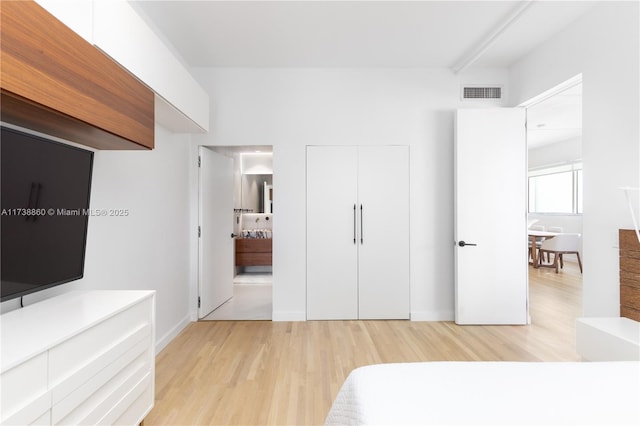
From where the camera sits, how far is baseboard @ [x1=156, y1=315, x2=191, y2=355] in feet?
9.69

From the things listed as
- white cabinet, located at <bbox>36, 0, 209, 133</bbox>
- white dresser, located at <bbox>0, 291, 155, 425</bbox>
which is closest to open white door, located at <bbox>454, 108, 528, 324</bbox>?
Answer: white cabinet, located at <bbox>36, 0, 209, 133</bbox>

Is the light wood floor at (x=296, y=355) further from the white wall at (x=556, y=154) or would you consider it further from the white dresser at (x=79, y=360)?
the white wall at (x=556, y=154)

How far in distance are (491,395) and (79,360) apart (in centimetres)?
160

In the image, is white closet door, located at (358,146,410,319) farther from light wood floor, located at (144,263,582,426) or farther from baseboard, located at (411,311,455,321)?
light wood floor, located at (144,263,582,426)

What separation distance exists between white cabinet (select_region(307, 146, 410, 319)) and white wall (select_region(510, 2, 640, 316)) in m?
1.66

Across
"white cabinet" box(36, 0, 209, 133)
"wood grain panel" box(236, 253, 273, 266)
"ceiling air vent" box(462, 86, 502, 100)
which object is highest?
"ceiling air vent" box(462, 86, 502, 100)

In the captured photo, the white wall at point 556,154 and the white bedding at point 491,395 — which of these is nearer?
the white bedding at point 491,395

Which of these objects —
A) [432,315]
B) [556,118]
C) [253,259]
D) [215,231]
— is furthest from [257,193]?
[556,118]

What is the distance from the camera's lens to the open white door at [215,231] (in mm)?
3859

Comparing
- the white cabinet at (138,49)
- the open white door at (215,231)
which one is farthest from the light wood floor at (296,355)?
the white cabinet at (138,49)

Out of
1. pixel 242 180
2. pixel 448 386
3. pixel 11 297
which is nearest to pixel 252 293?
pixel 242 180

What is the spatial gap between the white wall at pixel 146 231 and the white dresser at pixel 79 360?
11.3 inches

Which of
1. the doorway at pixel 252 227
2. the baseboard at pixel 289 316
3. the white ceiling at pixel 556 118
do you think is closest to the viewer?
the baseboard at pixel 289 316

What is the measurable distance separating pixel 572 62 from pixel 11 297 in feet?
13.9
